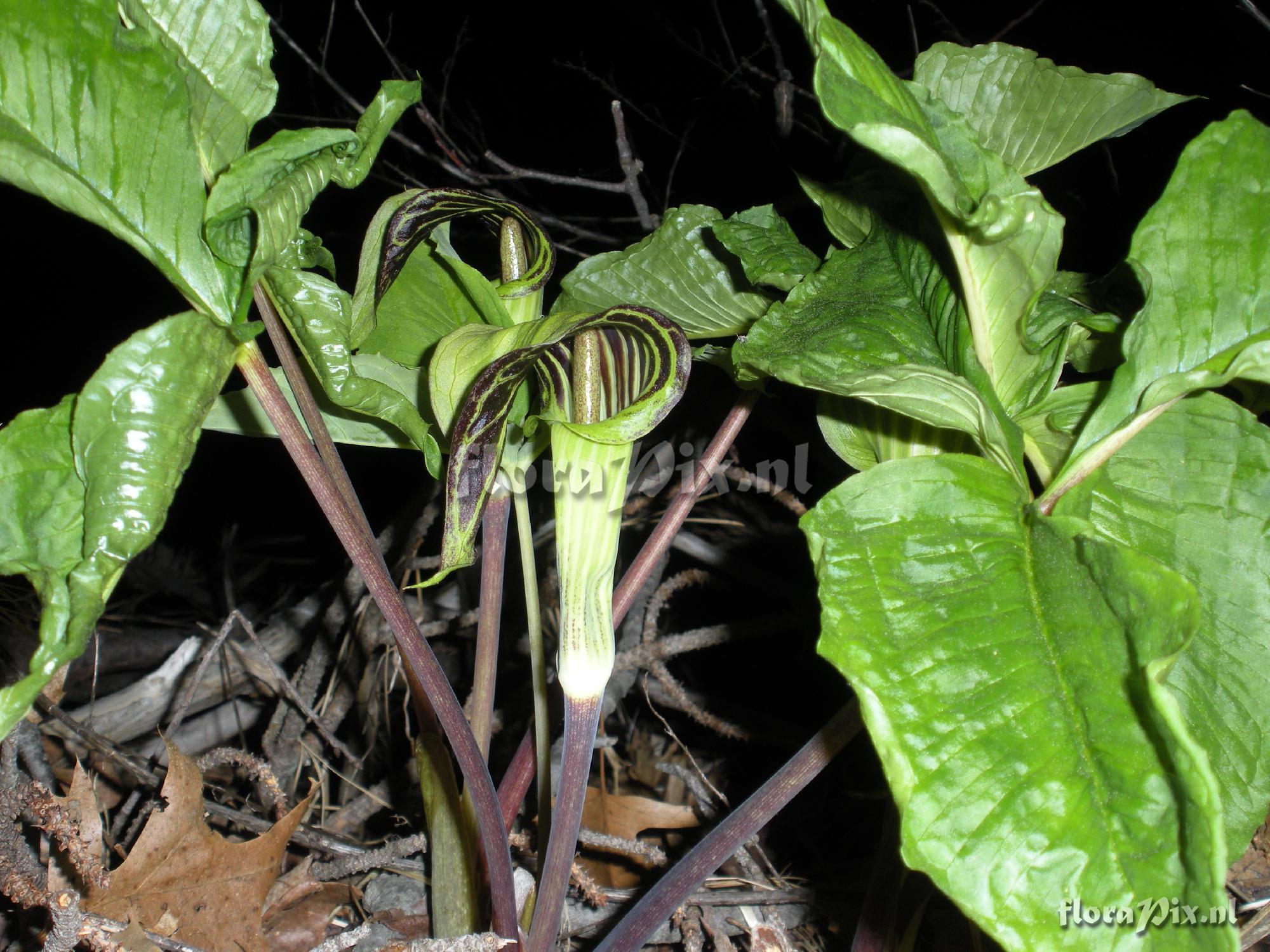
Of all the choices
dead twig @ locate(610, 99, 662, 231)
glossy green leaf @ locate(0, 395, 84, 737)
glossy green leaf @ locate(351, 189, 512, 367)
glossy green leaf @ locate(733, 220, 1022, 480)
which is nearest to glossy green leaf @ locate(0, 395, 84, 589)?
glossy green leaf @ locate(0, 395, 84, 737)

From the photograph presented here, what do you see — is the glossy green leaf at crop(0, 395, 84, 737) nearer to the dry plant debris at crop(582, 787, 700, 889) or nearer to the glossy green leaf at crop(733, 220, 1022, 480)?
the glossy green leaf at crop(733, 220, 1022, 480)

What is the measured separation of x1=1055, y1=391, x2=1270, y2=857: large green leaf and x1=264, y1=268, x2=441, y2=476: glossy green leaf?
374 mm

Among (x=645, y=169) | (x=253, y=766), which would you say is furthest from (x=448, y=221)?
(x=645, y=169)

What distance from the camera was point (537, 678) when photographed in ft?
2.09

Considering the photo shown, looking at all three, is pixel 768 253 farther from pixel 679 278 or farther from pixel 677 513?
pixel 677 513

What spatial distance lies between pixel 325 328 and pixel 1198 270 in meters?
0.45

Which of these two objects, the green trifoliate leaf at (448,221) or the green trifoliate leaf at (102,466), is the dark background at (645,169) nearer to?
the green trifoliate leaf at (448,221)

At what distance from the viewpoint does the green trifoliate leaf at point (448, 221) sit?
1.73 feet

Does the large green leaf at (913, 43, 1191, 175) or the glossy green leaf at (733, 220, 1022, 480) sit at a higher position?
the large green leaf at (913, 43, 1191, 175)

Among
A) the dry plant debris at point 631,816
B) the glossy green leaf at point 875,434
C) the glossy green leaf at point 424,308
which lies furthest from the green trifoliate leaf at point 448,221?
the dry plant debris at point 631,816

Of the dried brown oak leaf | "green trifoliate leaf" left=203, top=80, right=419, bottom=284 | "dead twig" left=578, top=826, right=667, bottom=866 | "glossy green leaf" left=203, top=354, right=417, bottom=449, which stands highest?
"green trifoliate leaf" left=203, top=80, right=419, bottom=284

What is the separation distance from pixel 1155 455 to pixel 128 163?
56 centimetres

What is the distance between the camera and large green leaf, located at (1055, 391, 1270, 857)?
41 centimetres

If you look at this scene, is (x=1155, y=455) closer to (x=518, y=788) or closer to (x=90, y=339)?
(x=518, y=788)
